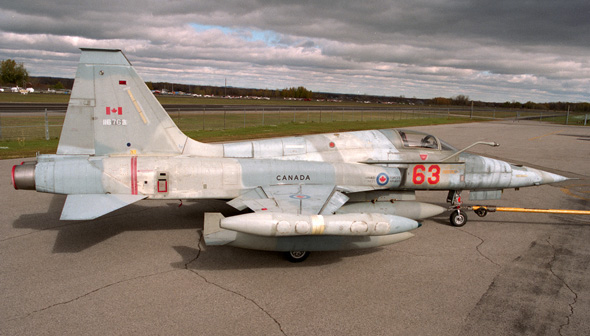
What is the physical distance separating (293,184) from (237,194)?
127 centimetres

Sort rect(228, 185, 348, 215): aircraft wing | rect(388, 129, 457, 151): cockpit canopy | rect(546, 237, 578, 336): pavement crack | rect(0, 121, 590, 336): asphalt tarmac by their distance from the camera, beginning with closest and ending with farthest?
1. rect(0, 121, 590, 336): asphalt tarmac
2. rect(546, 237, 578, 336): pavement crack
3. rect(228, 185, 348, 215): aircraft wing
4. rect(388, 129, 457, 151): cockpit canopy

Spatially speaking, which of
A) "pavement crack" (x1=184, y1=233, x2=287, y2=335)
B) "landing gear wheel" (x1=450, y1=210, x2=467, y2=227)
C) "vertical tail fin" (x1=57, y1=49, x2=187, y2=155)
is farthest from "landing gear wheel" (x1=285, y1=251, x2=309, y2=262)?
"landing gear wheel" (x1=450, y1=210, x2=467, y2=227)

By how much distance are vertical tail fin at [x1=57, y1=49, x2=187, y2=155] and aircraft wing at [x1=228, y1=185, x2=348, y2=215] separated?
2.30 meters

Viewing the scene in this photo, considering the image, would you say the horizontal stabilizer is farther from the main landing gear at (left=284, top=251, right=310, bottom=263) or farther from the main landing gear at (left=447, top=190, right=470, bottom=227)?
the main landing gear at (left=447, top=190, right=470, bottom=227)

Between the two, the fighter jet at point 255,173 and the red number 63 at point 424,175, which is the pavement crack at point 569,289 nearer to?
the fighter jet at point 255,173

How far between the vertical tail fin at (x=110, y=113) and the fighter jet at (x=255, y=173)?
2 centimetres

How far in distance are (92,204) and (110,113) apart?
A: 2191 millimetres

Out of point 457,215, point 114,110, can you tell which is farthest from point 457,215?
point 114,110

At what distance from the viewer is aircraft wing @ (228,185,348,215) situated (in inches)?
287

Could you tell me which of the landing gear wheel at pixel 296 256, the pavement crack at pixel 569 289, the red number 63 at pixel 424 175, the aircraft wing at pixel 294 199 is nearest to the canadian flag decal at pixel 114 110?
the aircraft wing at pixel 294 199

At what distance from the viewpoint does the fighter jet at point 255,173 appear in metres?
7.02

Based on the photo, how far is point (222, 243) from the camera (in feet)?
22.9

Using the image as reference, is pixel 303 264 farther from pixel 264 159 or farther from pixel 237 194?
pixel 264 159

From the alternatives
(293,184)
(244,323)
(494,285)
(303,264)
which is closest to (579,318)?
(494,285)
